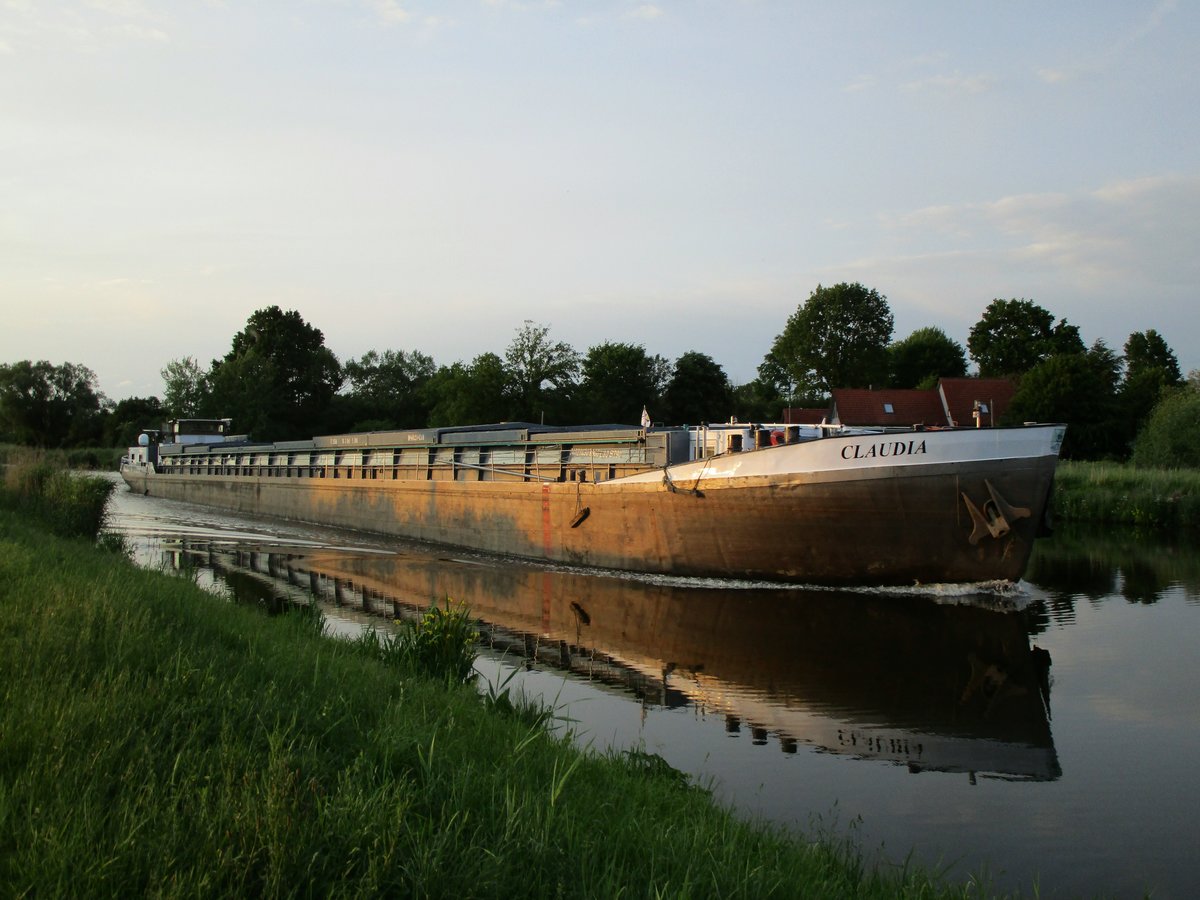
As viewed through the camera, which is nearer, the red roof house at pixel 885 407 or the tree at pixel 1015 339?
the red roof house at pixel 885 407

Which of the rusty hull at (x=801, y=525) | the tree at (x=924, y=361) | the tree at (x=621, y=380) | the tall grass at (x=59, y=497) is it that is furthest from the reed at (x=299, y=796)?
the tree at (x=924, y=361)

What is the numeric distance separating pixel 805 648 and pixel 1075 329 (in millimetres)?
70304

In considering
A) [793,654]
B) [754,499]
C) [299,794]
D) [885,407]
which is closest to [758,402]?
[885,407]

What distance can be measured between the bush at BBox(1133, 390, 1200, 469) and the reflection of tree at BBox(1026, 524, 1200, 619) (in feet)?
29.6

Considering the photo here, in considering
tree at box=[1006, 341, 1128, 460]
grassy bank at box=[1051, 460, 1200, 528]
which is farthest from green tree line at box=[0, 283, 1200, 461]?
grassy bank at box=[1051, 460, 1200, 528]

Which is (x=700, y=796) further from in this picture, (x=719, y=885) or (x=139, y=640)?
(x=139, y=640)

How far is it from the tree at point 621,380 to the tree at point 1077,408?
2793cm

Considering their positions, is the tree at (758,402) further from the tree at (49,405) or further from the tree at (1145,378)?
the tree at (49,405)

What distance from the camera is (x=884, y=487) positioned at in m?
15.0

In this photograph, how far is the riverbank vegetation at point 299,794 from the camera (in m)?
3.36

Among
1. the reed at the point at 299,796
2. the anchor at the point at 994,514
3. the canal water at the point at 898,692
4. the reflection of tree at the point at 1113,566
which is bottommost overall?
the canal water at the point at 898,692

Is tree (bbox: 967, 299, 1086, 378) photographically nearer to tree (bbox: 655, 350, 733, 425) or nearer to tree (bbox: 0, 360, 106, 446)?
tree (bbox: 655, 350, 733, 425)

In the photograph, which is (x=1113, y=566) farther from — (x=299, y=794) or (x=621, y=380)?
(x=621, y=380)

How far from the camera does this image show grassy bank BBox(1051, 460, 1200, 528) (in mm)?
27812
